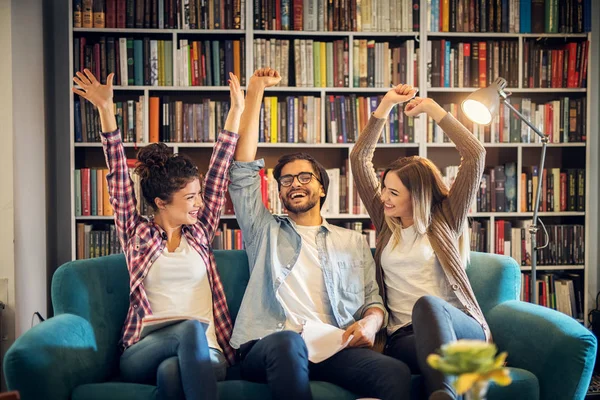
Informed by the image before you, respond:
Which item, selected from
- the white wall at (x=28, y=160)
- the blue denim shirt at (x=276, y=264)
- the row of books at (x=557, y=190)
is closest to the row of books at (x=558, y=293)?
the row of books at (x=557, y=190)

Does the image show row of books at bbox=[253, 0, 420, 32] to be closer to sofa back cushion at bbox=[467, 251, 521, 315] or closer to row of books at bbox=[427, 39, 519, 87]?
row of books at bbox=[427, 39, 519, 87]

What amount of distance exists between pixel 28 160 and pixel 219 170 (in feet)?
4.29

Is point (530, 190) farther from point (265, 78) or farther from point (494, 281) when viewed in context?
point (265, 78)

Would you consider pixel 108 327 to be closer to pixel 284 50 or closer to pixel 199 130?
pixel 199 130

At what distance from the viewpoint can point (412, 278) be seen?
2248 millimetres

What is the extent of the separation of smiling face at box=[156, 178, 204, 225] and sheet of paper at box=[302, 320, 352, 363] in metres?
0.53

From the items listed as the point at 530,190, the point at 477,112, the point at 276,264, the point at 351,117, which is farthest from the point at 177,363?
the point at 530,190

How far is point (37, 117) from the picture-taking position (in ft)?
10.9

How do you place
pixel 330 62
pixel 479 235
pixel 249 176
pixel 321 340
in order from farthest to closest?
1. pixel 479 235
2. pixel 330 62
3. pixel 249 176
4. pixel 321 340

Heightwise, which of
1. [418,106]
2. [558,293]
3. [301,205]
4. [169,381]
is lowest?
[558,293]

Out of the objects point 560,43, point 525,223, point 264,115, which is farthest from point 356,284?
point 560,43

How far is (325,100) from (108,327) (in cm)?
196

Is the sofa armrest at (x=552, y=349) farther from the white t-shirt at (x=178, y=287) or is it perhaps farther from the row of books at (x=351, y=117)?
the row of books at (x=351, y=117)

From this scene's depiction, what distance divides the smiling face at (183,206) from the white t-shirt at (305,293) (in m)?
0.39
